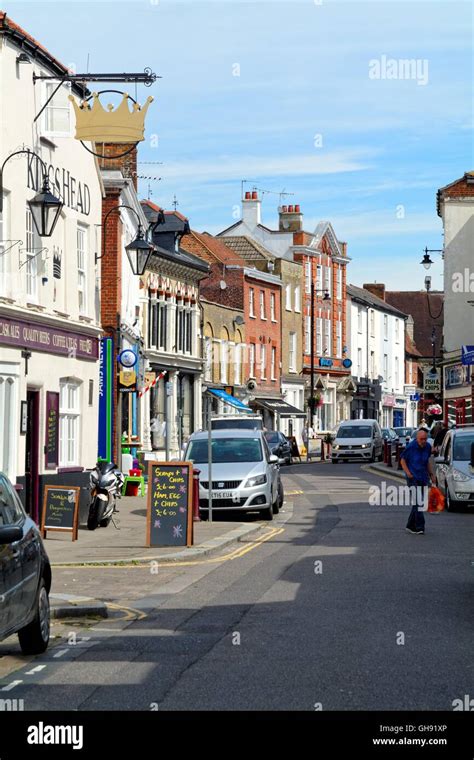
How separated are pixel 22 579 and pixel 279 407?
64491 millimetres

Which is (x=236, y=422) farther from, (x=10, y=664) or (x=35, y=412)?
(x=10, y=664)

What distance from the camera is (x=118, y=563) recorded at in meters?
17.7

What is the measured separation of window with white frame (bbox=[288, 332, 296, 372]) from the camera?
8106 centimetres

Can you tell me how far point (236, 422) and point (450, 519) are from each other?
49.9 feet

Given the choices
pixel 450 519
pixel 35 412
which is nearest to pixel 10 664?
pixel 35 412

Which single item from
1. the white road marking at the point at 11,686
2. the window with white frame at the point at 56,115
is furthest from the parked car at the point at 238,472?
the white road marking at the point at 11,686

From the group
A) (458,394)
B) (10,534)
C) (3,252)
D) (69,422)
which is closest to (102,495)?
(69,422)

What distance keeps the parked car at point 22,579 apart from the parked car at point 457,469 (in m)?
17.0

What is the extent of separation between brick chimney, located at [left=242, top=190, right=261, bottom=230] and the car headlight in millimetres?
59423

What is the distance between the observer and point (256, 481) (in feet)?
85.8

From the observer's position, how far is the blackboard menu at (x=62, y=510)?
2130 cm
